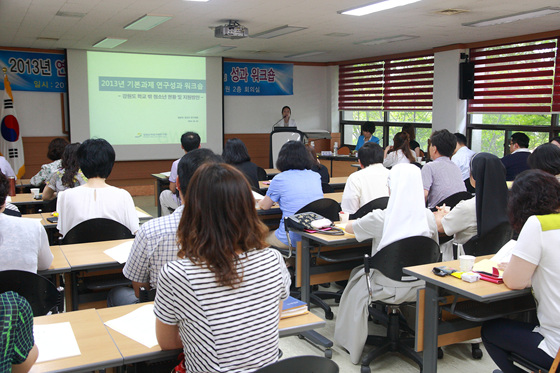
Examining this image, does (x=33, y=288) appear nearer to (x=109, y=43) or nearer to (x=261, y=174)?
(x=261, y=174)

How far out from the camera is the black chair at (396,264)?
2.96 m

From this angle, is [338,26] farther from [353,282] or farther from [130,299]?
[130,299]

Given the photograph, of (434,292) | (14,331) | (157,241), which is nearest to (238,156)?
(434,292)

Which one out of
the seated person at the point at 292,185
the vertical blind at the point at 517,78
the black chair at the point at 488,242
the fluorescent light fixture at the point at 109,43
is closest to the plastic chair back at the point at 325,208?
the seated person at the point at 292,185

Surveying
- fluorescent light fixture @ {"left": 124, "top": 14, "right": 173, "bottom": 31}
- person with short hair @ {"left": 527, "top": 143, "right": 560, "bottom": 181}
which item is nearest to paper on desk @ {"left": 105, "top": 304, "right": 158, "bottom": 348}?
person with short hair @ {"left": 527, "top": 143, "right": 560, "bottom": 181}

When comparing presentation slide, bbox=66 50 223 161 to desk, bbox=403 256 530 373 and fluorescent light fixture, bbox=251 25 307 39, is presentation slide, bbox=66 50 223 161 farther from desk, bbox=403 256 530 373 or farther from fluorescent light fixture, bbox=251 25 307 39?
desk, bbox=403 256 530 373

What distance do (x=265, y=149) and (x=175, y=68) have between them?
2.58 m

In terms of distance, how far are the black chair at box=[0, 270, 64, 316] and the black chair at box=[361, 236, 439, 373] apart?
1740 mm

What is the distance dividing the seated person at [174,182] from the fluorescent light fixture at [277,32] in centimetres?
221

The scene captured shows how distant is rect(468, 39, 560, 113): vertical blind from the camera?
7270mm

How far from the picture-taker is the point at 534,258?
2230mm

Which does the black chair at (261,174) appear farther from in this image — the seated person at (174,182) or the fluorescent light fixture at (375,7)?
the fluorescent light fixture at (375,7)

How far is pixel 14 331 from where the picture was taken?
4.35ft

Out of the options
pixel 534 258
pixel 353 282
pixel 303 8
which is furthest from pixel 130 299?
Result: pixel 303 8
